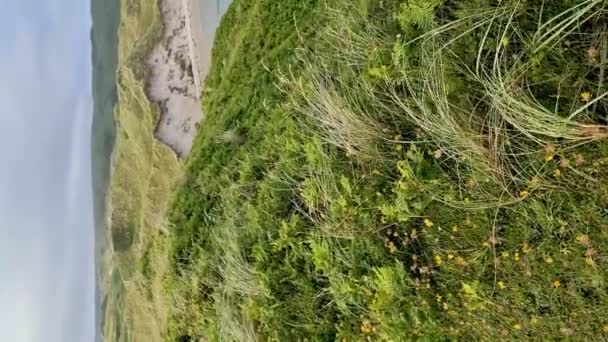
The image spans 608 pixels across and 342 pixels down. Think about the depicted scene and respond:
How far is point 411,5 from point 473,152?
1.27m

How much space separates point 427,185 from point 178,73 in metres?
10.4

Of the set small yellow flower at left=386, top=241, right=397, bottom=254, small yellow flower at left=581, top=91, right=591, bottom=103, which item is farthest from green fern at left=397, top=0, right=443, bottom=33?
small yellow flower at left=386, top=241, right=397, bottom=254

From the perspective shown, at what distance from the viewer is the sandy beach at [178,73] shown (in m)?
13.0

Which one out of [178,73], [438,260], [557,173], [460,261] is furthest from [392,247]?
[178,73]

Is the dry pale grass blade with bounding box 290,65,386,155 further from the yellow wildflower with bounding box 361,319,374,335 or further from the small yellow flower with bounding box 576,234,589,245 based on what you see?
the small yellow flower with bounding box 576,234,589,245

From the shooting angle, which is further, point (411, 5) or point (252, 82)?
point (252, 82)

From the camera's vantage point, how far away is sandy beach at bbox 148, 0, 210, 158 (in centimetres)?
1295

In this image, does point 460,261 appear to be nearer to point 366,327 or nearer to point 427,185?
point 427,185

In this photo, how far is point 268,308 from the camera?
6.16 metres

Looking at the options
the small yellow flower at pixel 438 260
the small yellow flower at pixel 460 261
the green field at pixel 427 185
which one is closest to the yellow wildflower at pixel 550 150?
the green field at pixel 427 185

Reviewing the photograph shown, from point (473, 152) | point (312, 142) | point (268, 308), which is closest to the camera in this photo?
point (473, 152)

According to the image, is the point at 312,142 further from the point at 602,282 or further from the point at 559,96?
the point at 602,282

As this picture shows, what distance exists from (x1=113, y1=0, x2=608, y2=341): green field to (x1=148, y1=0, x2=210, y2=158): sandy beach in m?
6.12

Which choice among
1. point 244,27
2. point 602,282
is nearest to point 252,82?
point 244,27
